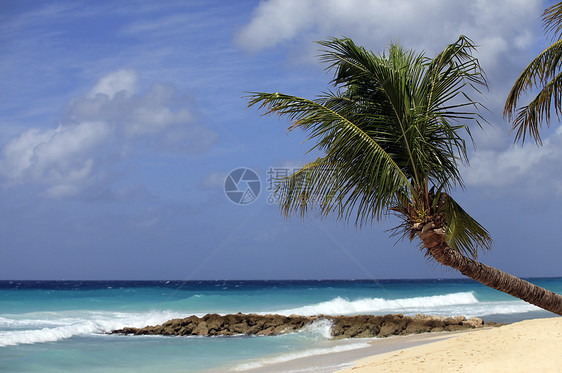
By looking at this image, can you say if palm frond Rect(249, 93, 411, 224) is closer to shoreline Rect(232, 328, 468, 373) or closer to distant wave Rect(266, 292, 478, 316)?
shoreline Rect(232, 328, 468, 373)

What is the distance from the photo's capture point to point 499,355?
7.61 m

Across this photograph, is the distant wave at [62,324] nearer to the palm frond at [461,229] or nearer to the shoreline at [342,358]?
the shoreline at [342,358]

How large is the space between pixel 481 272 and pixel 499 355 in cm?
221

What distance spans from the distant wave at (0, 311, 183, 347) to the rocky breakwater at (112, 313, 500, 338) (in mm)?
1769

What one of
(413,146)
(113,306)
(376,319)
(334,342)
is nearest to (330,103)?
(413,146)

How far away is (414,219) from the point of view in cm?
611

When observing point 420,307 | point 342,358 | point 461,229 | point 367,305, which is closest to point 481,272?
point 461,229

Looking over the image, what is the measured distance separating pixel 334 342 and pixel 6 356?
8942mm

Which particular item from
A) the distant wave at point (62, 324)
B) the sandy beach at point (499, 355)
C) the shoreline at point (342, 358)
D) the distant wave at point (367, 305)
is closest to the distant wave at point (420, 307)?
the distant wave at point (367, 305)

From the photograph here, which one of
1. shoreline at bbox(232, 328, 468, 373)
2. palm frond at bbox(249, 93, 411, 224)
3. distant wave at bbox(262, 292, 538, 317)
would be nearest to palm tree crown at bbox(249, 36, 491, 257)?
palm frond at bbox(249, 93, 411, 224)

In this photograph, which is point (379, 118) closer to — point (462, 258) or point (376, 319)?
point (462, 258)

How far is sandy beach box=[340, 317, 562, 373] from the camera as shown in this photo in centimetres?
702

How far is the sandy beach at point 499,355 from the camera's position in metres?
7.02

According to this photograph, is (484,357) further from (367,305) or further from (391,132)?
(367,305)
